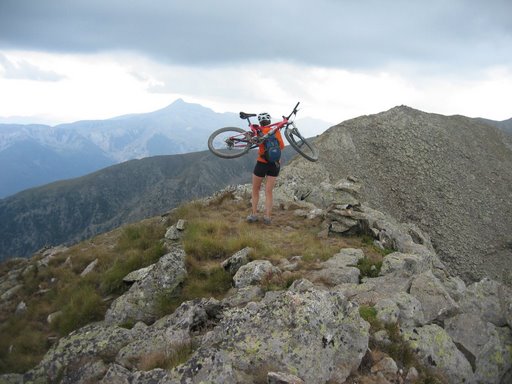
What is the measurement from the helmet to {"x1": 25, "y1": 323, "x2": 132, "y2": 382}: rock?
376 inches

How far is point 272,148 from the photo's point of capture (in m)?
14.4

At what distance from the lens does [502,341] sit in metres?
9.09

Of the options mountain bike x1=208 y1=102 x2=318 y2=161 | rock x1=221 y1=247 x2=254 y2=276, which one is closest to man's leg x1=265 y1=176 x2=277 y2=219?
mountain bike x1=208 y1=102 x2=318 y2=161

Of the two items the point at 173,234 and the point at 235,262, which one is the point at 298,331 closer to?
the point at 235,262

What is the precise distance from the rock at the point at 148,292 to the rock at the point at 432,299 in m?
6.52

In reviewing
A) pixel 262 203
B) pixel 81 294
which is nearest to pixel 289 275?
pixel 81 294

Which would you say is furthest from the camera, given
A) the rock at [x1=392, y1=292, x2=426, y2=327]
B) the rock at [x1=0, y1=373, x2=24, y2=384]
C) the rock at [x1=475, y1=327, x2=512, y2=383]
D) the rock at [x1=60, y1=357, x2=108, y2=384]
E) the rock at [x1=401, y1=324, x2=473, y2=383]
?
the rock at [x1=392, y1=292, x2=426, y2=327]

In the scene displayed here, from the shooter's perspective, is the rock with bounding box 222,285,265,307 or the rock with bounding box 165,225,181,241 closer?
the rock with bounding box 222,285,265,307

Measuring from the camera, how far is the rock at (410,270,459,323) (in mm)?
9195

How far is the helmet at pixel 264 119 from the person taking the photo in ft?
49.1

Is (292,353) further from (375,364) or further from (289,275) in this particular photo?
(289,275)

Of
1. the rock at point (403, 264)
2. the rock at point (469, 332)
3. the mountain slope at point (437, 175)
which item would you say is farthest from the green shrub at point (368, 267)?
the mountain slope at point (437, 175)

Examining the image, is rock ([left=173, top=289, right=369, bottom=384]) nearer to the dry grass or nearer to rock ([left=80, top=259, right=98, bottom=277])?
the dry grass

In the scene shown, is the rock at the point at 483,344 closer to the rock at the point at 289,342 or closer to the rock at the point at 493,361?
the rock at the point at 493,361
